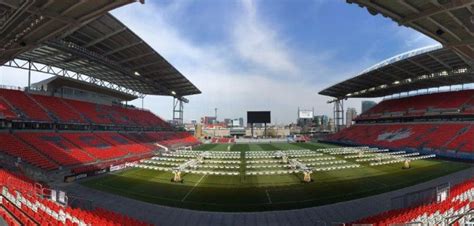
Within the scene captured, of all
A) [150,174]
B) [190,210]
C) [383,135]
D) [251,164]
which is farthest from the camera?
[383,135]

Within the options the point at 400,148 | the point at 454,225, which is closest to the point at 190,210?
the point at 454,225

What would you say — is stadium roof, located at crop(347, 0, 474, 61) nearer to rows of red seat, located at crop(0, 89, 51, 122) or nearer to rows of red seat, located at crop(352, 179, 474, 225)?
rows of red seat, located at crop(352, 179, 474, 225)

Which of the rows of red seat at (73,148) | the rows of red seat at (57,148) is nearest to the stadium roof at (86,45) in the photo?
the rows of red seat at (73,148)

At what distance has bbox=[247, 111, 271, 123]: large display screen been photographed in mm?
86750

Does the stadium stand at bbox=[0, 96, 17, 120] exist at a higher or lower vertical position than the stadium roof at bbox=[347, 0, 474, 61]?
lower

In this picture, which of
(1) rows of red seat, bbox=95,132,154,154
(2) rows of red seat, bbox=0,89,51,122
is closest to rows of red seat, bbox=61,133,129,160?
(1) rows of red seat, bbox=95,132,154,154

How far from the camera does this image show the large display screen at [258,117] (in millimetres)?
86750

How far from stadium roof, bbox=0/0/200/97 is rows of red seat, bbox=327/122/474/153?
41.8m

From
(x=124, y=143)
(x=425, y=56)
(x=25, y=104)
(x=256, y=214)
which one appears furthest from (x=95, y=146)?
(x=425, y=56)

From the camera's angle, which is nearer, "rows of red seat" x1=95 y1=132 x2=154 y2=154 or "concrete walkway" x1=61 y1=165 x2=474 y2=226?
"concrete walkway" x1=61 y1=165 x2=474 y2=226

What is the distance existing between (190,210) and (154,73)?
35330mm

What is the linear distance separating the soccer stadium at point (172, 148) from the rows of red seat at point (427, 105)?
0.32 m

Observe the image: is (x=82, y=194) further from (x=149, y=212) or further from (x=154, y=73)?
(x=154, y=73)

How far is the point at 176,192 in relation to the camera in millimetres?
19953
